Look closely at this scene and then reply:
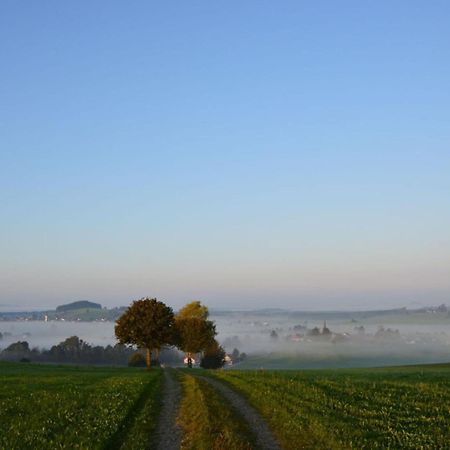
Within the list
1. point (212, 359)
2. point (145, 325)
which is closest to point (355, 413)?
point (145, 325)

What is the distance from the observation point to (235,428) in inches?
910

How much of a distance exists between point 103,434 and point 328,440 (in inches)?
364

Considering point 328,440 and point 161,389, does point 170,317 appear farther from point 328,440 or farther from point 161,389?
point 328,440

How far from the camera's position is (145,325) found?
86.4 meters

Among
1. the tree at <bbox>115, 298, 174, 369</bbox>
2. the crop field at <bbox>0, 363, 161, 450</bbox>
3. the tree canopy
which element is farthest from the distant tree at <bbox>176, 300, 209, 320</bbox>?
the crop field at <bbox>0, 363, 161, 450</bbox>

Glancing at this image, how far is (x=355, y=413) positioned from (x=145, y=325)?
63.7 meters

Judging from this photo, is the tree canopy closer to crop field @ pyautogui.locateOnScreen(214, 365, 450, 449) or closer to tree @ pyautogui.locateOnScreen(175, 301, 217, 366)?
tree @ pyautogui.locateOnScreen(175, 301, 217, 366)

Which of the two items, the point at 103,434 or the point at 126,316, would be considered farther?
the point at 126,316

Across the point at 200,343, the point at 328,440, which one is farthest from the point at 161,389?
the point at 200,343

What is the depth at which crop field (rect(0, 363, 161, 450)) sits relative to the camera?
2118 centimetres

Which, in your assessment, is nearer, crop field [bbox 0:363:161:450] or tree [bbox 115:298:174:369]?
crop field [bbox 0:363:161:450]

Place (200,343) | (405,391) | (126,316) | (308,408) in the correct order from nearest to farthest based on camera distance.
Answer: (308,408) < (405,391) < (126,316) < (200,343)

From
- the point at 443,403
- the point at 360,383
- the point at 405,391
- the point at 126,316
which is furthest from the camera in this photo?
Result: the point at 126,316

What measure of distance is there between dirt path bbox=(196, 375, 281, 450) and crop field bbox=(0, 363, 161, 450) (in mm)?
4500
